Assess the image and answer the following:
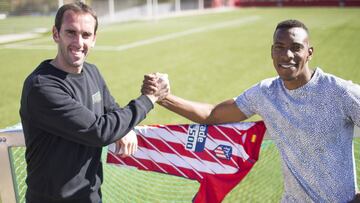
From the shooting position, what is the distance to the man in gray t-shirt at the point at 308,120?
8.22 ft

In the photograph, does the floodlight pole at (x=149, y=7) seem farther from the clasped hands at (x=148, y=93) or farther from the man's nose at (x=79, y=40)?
the man's nose at (x=79, y=40)

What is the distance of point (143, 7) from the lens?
39.4 metres

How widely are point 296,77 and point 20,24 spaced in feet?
46.8

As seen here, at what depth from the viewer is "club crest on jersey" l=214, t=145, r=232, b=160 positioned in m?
2.93

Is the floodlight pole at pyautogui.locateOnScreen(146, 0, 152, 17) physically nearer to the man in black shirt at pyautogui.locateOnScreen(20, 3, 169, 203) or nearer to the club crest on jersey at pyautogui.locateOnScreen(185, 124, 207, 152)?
the club crest on jersey at pyautogui.locateOnScreen(185, 124, 207, 152)

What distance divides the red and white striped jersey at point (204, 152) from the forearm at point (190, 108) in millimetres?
55

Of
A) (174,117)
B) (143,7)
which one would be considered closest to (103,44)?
(174,117)

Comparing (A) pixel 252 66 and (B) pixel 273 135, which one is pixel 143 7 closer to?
(A) pixel 252 66

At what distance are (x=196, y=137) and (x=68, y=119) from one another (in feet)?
3.40

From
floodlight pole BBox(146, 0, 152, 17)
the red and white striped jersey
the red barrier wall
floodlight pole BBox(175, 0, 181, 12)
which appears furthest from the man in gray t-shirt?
the red barrier wall

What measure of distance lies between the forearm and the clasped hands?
126 mm

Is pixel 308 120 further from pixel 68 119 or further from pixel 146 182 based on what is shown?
pixel 146 182

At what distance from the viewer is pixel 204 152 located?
9.68 feet

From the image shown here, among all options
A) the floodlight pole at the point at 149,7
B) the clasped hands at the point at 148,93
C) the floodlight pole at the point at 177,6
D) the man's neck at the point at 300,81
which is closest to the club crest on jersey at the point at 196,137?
the clasped hands at the point at 148,93
